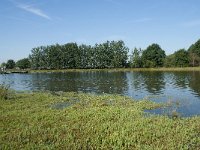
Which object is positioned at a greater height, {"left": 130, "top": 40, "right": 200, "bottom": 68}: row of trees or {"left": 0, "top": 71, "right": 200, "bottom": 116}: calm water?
{"left": 130, "top": 40, "right": 200, "bottom": 68}: row of trees

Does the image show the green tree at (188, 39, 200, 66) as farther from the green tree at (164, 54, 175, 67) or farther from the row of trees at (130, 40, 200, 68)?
the green tree at (164, 54, 175, 67)

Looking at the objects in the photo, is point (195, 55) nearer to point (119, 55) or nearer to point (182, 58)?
point (182, 58)

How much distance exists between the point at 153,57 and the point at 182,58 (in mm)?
21608

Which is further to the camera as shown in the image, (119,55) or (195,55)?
(119,55)

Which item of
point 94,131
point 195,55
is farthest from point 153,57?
point 94,131

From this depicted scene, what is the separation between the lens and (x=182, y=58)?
487ft

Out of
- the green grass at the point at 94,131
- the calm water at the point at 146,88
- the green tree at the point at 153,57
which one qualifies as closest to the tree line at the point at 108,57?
the green tree at the point at 153,57

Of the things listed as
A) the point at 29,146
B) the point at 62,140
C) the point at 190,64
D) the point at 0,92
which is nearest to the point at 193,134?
the point at 62,140

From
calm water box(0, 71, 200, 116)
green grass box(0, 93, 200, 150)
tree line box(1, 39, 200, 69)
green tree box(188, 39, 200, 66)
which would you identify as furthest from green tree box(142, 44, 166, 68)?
green grass box(0, 93, 200, 150)

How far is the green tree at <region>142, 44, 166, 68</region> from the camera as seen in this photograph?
539 feet

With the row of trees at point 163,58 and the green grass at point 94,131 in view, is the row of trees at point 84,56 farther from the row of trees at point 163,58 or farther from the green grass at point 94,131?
the green grass at point 94,131

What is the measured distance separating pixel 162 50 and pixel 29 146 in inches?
6427

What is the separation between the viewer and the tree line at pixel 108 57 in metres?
152

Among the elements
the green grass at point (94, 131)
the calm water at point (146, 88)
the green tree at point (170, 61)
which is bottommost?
the calm water at point (146, 88)
